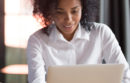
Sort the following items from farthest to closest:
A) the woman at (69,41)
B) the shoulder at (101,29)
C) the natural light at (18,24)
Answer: the natural light at (18,24) → the shoulder at (101,29) → the woman at (69,41)

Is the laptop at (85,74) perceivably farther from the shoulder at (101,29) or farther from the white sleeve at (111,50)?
the shoulder at (101,29)

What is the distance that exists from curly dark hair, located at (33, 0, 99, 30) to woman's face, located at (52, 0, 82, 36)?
94 mm

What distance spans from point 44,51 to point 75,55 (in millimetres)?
210

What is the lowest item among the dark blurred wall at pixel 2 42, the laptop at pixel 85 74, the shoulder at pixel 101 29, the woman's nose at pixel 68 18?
the dark blurred wall at pixel 2 42

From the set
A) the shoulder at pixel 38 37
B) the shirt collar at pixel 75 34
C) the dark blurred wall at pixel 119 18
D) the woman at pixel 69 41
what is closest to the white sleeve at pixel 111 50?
the woman at pixel 69 41

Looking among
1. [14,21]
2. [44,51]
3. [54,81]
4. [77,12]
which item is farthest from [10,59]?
[54,81]

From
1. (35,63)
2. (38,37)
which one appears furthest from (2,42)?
(35,63)

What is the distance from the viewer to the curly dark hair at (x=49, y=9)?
Result: 1.60 metres

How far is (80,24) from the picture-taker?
170 centimetres

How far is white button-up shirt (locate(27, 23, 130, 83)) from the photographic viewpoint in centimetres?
157

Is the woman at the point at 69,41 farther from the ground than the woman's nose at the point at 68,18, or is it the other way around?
the woman's nose at the point at 68,18

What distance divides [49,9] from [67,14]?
0.19 meters

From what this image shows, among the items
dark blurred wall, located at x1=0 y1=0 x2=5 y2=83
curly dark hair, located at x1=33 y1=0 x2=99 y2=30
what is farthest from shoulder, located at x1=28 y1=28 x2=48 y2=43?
dark blurred wall, located at x1=0 y1=0 x2=5 y2=83

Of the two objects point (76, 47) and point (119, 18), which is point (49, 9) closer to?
point (76, 47)
